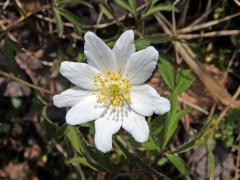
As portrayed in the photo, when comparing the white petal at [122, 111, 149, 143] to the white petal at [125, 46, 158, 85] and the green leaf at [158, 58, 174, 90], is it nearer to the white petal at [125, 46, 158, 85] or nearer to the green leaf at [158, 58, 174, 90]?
the white petal at [125, 46, 158, 85]

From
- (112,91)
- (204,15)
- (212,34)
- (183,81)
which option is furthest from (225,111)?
(112,91)

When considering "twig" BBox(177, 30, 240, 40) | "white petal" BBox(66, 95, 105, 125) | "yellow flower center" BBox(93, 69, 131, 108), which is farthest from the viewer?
"twig" BBox(177, 30, 240, 40)

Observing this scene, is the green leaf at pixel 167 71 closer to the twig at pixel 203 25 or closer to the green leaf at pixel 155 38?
the green leaf at pixel 155 38

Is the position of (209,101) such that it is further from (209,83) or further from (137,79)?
(137,79)

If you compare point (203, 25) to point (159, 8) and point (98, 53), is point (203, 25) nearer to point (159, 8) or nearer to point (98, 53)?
point (159, 8)

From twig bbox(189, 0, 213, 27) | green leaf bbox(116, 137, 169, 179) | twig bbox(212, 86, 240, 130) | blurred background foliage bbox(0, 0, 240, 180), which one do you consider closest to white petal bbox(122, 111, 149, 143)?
green leaf bbox(116, 137, 169, 179)

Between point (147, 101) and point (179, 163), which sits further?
point (179, 163)

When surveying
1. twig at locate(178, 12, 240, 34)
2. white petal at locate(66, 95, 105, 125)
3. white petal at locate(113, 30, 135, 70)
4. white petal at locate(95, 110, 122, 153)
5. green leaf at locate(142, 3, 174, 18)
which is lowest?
white petal at locate(95, 110, 122, 153)

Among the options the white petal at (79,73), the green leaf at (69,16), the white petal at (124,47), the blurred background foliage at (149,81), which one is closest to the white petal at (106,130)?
the white petal at (79,73)
